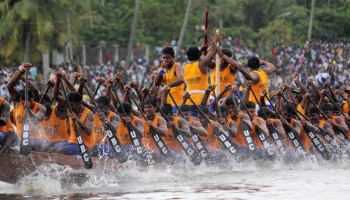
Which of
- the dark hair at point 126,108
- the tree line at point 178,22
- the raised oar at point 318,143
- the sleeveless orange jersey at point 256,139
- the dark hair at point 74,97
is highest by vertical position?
the dark hair at point 74,97

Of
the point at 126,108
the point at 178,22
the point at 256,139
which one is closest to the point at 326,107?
the point at 256,139

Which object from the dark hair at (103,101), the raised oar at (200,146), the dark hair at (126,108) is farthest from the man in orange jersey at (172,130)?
the dark hair at (103,101)

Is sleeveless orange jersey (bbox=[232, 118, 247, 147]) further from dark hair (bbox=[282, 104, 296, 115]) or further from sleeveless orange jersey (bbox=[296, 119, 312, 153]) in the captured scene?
sleeveless orange jersey (bbox=[296, 119, 312, 153])

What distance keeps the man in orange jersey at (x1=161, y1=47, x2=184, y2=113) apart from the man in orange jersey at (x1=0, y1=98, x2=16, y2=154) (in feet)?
9.19

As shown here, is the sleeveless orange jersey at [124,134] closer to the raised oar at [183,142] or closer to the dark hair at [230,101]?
the raised oar at [183,142]

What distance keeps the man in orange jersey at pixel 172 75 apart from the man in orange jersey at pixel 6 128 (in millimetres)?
2800

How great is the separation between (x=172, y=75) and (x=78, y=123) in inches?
106

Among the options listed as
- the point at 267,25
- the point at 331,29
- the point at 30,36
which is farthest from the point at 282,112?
the point at 267,25

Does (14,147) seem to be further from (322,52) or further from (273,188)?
(322,52)

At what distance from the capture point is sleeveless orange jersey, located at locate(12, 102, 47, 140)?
13.7 meters

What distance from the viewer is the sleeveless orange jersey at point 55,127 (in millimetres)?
13828

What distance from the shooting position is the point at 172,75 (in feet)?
51.4

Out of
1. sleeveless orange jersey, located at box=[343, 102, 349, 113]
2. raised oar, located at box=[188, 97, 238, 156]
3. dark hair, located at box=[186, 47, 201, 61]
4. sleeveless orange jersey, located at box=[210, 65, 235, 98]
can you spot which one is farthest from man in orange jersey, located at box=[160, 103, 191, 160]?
sleeveless orange jersey, located at box=[343, 102, 349, 113]

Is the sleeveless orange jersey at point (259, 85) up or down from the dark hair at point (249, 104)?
up
